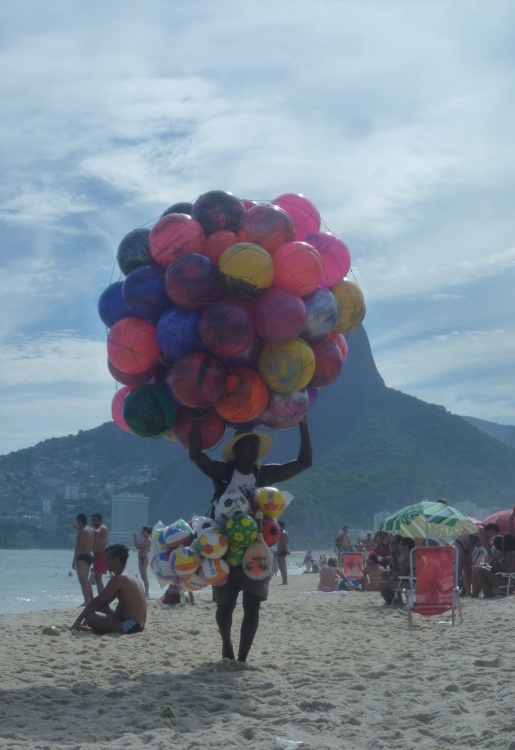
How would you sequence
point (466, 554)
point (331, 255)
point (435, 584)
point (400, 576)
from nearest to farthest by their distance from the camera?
1. point (331, 255)
2. point (435, 584)
3. point (400, 576)
4. point (466, 554)

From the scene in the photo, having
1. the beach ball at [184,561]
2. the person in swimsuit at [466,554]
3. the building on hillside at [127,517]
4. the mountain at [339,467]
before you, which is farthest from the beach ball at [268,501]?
the mountain at [339,467]

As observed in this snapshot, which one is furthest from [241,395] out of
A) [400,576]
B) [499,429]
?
[499,429]

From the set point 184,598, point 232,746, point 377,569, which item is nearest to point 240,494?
point 232,746

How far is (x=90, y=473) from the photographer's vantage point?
75.7m

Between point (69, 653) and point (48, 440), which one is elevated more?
point (48, 440)

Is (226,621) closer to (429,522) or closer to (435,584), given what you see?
(435,584)

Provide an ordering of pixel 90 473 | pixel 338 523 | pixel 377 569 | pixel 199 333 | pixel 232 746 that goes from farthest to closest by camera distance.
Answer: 1. pixel 90 473
2. pixel 338 523
3. pixel 377 569
4. pixel 199 333
5. pixel 232 746

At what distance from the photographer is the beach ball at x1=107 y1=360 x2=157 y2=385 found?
5189 millimetres

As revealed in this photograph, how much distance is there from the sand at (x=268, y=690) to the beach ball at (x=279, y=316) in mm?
2109

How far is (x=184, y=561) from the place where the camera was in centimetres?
484

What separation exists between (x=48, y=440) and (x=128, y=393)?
80.6m

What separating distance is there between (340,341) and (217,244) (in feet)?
4.37

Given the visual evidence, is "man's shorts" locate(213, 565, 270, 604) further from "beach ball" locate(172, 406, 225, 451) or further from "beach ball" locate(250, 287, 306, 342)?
"beach ball" locate(250, 287, 306, 342)

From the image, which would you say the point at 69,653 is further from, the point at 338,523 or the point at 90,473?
the point at 90,473
